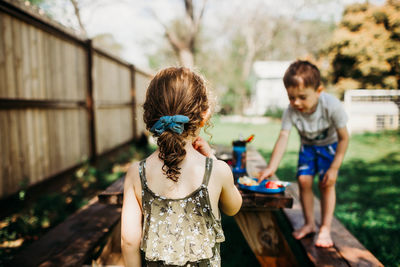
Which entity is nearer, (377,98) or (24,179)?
(24,179)

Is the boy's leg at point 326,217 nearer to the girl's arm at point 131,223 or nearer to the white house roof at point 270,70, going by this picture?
the girl's arm at point 131,223

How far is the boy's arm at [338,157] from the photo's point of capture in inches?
87.9

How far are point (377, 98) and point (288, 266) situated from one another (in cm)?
1175

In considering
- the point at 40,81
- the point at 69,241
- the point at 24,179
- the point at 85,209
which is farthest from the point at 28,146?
the point at 69,241

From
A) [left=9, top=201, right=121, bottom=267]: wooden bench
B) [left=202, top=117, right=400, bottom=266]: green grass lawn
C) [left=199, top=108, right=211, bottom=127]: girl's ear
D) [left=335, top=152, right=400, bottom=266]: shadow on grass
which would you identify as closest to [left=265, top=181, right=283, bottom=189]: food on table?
[left=202, top=117, right=400, bottom=266]: green grass lawn

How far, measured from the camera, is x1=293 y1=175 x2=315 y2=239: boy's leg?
2.26 metres

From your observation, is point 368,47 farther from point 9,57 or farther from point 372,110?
point 9,57

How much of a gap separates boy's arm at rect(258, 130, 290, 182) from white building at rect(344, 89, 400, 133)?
34.9 feet

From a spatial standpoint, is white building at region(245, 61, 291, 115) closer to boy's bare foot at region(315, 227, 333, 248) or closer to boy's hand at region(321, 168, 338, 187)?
boy's hand at region(321, 168, 338, 187)

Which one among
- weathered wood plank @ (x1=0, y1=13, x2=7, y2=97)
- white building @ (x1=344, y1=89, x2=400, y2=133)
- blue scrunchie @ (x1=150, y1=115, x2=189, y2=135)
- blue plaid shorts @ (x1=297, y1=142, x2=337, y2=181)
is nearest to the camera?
blue scrunchie @ (x1=150, y1=115, x2=189, y2=135)

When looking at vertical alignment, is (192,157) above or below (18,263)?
above

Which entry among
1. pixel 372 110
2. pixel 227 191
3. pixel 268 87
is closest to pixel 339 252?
pixel 227 191

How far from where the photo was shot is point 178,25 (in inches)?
1219

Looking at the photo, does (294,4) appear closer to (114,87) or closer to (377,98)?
(377,98)
